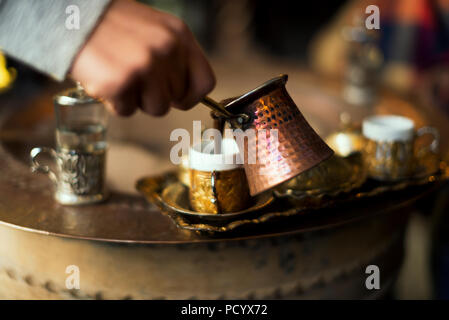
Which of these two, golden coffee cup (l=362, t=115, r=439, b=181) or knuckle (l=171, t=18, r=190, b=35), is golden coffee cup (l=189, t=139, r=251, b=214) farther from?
golden coffee cup (l=362, t=115, r=439, b=181)

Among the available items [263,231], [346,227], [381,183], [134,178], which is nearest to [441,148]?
[381,183]

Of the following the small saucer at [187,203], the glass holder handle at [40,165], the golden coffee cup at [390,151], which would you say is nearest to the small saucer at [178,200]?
the small saucer at [187,203]

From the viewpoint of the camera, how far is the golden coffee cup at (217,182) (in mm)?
756

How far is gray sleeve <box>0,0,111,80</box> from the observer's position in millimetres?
574

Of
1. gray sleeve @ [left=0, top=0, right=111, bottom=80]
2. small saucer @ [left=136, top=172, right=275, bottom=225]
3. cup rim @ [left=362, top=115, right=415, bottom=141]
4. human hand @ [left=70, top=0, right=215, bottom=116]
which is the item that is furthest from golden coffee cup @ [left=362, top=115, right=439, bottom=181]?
gray sleeve @ [left=0, top=0, right=111, bottom=80]

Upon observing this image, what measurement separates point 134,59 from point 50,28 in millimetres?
115

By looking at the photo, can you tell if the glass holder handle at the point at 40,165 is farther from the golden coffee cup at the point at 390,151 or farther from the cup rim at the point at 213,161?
the golden coffee cup at the point at 390,151

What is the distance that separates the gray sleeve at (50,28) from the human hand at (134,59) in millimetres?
12

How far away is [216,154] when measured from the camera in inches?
30.1

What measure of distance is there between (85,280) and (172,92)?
399 mm

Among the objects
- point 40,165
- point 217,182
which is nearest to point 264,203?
point 217,182

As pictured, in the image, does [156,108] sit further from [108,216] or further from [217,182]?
[108,216]

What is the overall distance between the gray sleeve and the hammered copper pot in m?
0.23

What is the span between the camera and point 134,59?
1.83ft
